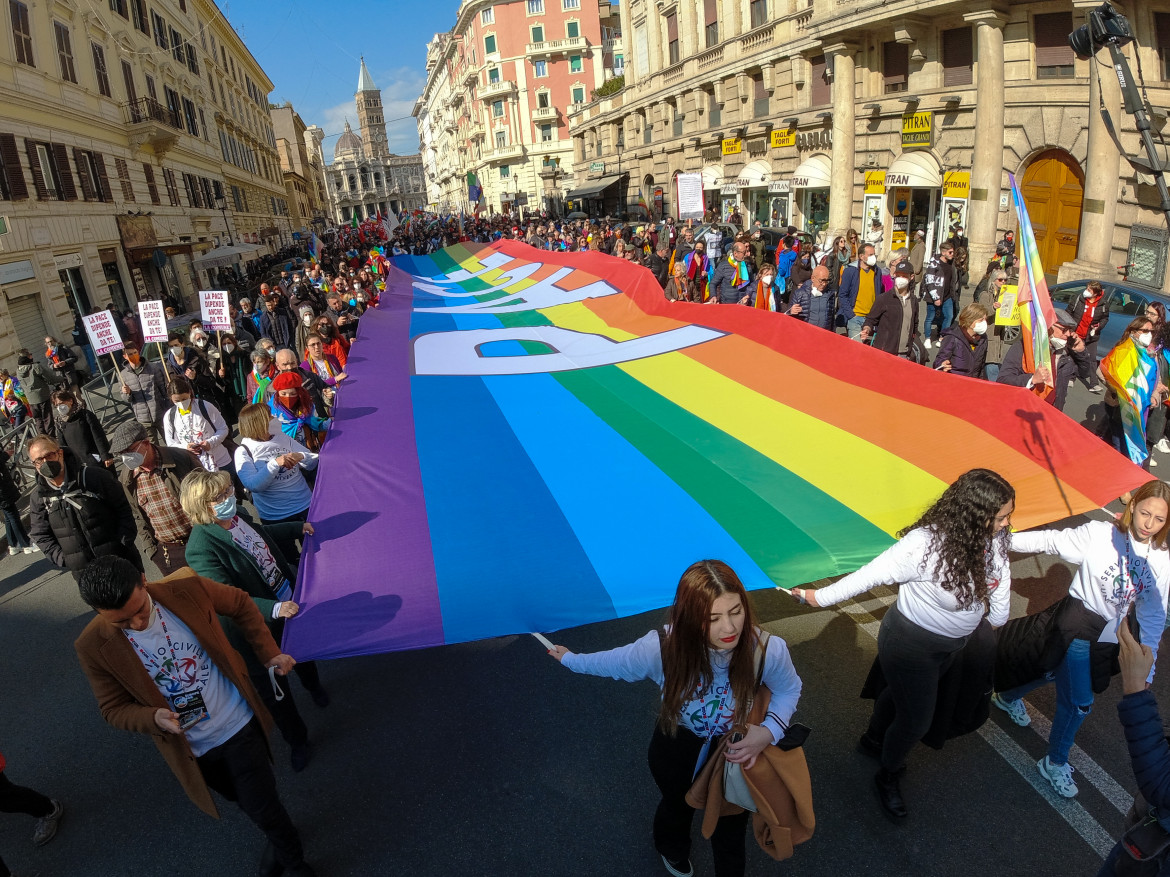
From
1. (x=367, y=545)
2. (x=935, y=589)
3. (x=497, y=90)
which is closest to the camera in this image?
(x=935, y=589)

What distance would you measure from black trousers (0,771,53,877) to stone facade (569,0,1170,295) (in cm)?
1762

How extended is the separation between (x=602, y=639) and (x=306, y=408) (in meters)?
3.73

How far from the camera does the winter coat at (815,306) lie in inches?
381

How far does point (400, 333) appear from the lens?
29.7 feet

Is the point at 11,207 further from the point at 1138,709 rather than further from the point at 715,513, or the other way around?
the point at 1138,709

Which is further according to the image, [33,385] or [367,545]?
[33,385]

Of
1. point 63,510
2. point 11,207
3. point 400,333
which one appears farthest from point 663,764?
point 11,207

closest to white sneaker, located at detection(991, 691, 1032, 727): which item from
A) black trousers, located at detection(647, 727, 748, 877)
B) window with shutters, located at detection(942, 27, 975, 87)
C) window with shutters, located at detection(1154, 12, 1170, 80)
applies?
black trousers, located at detection(647, 727, 748, 877)

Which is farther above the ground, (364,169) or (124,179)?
(364,169)

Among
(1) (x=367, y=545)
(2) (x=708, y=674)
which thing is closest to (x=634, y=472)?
(1) (x=367, y=545)

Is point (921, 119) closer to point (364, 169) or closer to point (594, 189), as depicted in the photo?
point (594, 189)

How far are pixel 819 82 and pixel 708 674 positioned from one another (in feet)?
79.0

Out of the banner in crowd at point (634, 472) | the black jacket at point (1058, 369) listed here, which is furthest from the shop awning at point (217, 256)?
the black jacket at point (1058, 369)

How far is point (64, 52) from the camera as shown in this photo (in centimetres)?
1911
